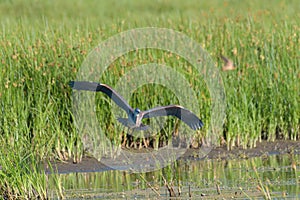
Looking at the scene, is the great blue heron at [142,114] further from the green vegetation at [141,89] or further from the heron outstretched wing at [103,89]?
the green vegetation at [141,89]

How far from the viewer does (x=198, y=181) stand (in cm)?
776

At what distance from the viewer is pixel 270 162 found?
878 cm

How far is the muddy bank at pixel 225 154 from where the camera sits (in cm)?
870

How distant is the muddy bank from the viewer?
28.6 ft

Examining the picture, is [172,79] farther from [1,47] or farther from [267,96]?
[1,47]

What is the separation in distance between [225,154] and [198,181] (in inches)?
61.3

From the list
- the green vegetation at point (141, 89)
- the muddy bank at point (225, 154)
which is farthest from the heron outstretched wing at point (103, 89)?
the muddy bank at point (225, 154)

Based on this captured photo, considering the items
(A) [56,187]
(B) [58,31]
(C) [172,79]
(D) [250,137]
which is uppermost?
(B) [58,31]

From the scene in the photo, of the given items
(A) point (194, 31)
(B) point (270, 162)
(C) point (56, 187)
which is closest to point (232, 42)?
(A) point (194, 31)

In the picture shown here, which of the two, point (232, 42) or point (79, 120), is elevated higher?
point (232, 42)

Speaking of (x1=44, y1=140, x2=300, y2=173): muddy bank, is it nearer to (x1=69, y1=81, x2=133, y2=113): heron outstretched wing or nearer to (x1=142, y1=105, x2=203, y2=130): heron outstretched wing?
(x1=69, y1=81, x2=133, y2=113): heron outstretched wing

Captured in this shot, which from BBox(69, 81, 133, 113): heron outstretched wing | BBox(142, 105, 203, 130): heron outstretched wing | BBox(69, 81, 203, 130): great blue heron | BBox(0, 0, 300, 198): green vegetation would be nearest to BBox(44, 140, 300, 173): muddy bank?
BBox(0, 0, 300, 198): green vegetation

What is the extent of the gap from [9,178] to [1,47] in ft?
8.55

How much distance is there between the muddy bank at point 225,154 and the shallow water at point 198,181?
6.5 inches
